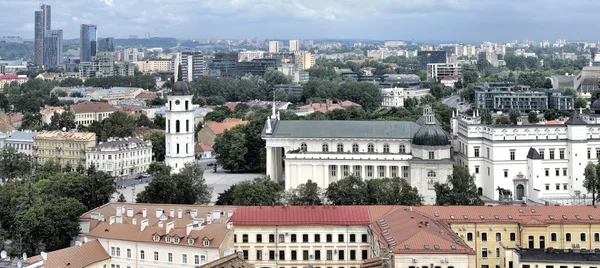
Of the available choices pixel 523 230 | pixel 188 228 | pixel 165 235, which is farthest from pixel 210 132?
pixel 523 230

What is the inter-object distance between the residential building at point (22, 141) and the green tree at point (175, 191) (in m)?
44.0

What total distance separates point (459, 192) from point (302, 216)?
51.3 feet

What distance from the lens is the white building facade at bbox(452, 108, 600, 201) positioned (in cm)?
6994

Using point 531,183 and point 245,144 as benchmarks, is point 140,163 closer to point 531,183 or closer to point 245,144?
point 245,144

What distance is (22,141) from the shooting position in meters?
107

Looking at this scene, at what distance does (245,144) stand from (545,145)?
36.7 meters

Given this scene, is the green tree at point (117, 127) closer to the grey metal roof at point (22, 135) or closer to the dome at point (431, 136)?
the grey metal roof at point (22, 135)

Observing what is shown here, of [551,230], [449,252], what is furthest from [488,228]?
[449,252]

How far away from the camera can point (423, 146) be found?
72750 millimetres

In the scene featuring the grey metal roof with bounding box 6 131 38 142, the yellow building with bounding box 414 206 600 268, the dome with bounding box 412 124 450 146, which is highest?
the dome with bounding box 412 124 450 146

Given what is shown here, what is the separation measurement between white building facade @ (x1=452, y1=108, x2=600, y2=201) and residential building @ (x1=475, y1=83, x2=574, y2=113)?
80.3 m

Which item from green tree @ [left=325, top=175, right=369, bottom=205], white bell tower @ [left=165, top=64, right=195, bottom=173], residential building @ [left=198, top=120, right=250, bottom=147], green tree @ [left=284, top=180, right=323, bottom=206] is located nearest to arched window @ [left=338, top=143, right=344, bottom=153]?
green tree @ [left=325, top=175, right=369, bottom=205]

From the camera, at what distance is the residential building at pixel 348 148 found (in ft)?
243

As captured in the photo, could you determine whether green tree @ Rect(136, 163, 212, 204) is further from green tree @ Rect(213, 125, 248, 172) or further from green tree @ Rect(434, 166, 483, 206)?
green tree @ Rect(213, 125, 248, 172)
